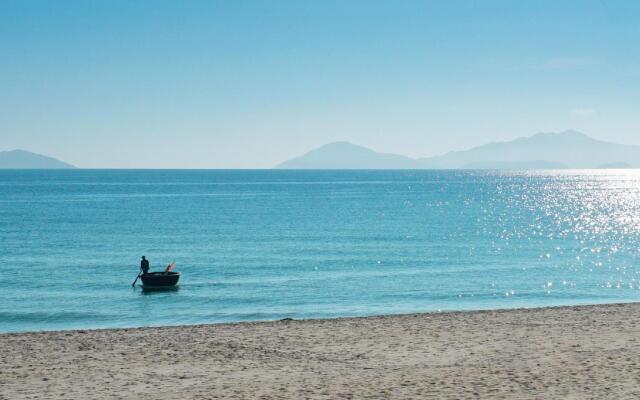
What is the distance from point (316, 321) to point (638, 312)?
12.7 meters

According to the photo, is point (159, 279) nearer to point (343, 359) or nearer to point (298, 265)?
point (298, 265)

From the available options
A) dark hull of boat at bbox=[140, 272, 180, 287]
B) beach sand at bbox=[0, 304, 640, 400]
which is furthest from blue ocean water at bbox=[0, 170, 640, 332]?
beach sand at bbox=[0, 304, 640, 400]

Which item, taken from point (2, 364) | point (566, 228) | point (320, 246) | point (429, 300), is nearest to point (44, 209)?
point (320, 246)

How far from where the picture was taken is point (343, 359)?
19.0m

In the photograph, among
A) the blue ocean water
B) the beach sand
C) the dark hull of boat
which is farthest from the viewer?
the dark hull of boat

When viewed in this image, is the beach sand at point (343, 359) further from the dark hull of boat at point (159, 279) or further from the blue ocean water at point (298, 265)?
the dark hull of boat at point (159, 279)

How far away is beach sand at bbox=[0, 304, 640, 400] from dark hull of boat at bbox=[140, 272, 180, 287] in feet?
48.4

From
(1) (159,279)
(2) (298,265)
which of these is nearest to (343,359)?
(1) (159,279)

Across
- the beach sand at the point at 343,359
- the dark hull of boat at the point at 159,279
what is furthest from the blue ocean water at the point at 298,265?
the beach sand at the point at 343,359

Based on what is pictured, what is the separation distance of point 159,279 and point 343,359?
2259 cm

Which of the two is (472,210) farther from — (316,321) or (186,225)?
(316,321)

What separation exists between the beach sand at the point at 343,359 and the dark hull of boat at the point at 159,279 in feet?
48.4

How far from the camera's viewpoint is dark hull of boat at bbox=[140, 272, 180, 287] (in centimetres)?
3919

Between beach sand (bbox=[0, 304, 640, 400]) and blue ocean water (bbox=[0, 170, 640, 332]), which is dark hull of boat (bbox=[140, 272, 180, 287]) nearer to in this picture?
blue ocean water (bbox=[0, 170, 640, 332])
